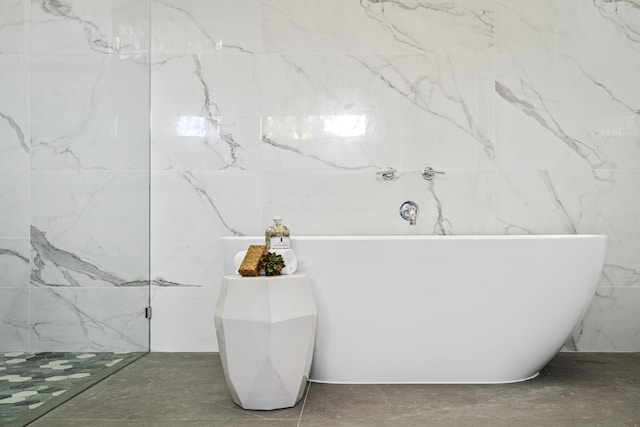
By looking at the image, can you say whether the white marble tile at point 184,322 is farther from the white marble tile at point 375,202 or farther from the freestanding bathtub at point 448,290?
the freestanding bathtub at point 448,290

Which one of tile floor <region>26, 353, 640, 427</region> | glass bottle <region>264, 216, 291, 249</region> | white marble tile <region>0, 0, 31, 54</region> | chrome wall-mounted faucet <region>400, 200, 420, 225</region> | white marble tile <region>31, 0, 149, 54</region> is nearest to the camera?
white marble tile <region>0, 0, 31, 54</region>

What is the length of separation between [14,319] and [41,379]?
28 cm

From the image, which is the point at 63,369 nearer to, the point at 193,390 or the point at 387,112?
the point at 193,390

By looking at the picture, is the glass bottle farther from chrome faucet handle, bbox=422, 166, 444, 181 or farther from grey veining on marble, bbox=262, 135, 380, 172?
chrome faucet handle, bbox=422, 166, 444, 181

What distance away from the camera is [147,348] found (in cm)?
309

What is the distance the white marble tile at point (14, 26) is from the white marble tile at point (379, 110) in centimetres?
131

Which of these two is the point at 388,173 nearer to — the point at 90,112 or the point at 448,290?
the point at 448,290

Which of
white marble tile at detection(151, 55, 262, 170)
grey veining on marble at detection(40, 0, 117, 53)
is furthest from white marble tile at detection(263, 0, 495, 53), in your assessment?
grey veining on marble at detection(40, 0, 117, 53)

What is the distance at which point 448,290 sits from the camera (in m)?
2.36

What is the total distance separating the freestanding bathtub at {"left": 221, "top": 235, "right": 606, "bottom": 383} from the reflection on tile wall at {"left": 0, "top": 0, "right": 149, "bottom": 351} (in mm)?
874

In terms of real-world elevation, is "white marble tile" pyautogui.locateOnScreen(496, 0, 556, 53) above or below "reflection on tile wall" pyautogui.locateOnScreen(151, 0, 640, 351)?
above

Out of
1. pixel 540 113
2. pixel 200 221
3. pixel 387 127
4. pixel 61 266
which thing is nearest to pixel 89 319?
pixel 61 266

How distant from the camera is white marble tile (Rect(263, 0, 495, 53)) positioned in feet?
10.3

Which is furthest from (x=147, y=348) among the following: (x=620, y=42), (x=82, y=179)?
(x=620, y=42)
